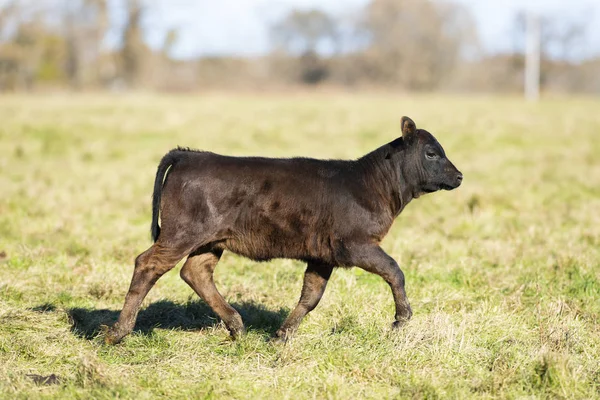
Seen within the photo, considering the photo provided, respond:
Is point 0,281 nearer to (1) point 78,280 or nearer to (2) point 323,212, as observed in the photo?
(1) point 78,280

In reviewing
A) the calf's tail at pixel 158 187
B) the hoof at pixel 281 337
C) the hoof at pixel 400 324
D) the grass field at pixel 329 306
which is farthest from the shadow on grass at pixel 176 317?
the hoof at pixel 400 324

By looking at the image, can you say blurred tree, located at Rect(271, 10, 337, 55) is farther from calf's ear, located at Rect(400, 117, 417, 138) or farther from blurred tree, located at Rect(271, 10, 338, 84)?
calf's ear, located at Rect(400, 117, 417, 138)

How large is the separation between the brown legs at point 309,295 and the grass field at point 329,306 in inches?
7.0

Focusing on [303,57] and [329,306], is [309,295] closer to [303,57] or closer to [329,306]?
[329,306]

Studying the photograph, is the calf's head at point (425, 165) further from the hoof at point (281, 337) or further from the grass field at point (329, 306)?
the hoof at point (281, 337)

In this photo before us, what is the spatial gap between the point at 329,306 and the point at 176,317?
142 cm

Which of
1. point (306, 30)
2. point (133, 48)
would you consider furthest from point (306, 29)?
point (133, 48)

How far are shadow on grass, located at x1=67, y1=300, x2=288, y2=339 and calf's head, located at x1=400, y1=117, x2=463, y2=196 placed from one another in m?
1.77

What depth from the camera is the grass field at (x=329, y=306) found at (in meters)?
5.32

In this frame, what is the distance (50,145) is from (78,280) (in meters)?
12.8

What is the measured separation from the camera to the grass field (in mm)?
5324

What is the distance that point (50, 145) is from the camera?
1983 centimetres

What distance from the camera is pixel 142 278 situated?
6098 mm

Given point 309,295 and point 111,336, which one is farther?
point 309,295
